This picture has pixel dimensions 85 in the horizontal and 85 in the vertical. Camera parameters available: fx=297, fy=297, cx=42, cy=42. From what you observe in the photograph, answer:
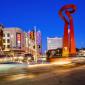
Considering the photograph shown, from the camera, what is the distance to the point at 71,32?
71.0m

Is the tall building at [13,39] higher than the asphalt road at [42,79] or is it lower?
higher

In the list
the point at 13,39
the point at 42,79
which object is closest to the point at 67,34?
the point at 42,79

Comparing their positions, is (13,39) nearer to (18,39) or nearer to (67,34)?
(18,39)

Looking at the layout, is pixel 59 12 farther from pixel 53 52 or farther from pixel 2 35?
pixel 2 35

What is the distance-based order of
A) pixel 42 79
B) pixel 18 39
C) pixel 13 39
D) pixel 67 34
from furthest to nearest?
1. pixel 18 39
2. pixel 13 39
3. pixel 67 34
4. pixel 42 79

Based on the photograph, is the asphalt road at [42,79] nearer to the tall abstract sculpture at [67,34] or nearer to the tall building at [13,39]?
the tall abstract sculpture at [67,34]

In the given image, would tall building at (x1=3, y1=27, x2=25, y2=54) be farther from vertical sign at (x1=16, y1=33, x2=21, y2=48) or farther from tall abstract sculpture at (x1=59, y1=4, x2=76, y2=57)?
tall abstract sculpture at (x1=59, y1=4, x2=76, y2=57)

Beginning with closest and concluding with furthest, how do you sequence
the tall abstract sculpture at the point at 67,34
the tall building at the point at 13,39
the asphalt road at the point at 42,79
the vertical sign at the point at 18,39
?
the asphalt road at the point at 42,79 < the tall abstract sculpture at the point at 67,34 < the tall building at the point at 13,39 < the vertical sign at the point at 18,39

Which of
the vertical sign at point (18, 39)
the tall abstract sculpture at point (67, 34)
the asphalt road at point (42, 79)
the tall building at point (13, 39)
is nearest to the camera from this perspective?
the asphalt road at point (42, 79)

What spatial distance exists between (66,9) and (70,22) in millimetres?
4181

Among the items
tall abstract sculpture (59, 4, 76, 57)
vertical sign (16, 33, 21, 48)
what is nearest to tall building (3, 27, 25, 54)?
vertical sign (16, 33, 21, 48)

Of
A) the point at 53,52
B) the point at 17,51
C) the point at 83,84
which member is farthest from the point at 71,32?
the point at 17,51

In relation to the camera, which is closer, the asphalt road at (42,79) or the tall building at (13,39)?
the asphalt road at (42,79)

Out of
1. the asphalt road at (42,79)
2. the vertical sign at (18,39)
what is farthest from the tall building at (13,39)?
the asphalt road at (42,79)
